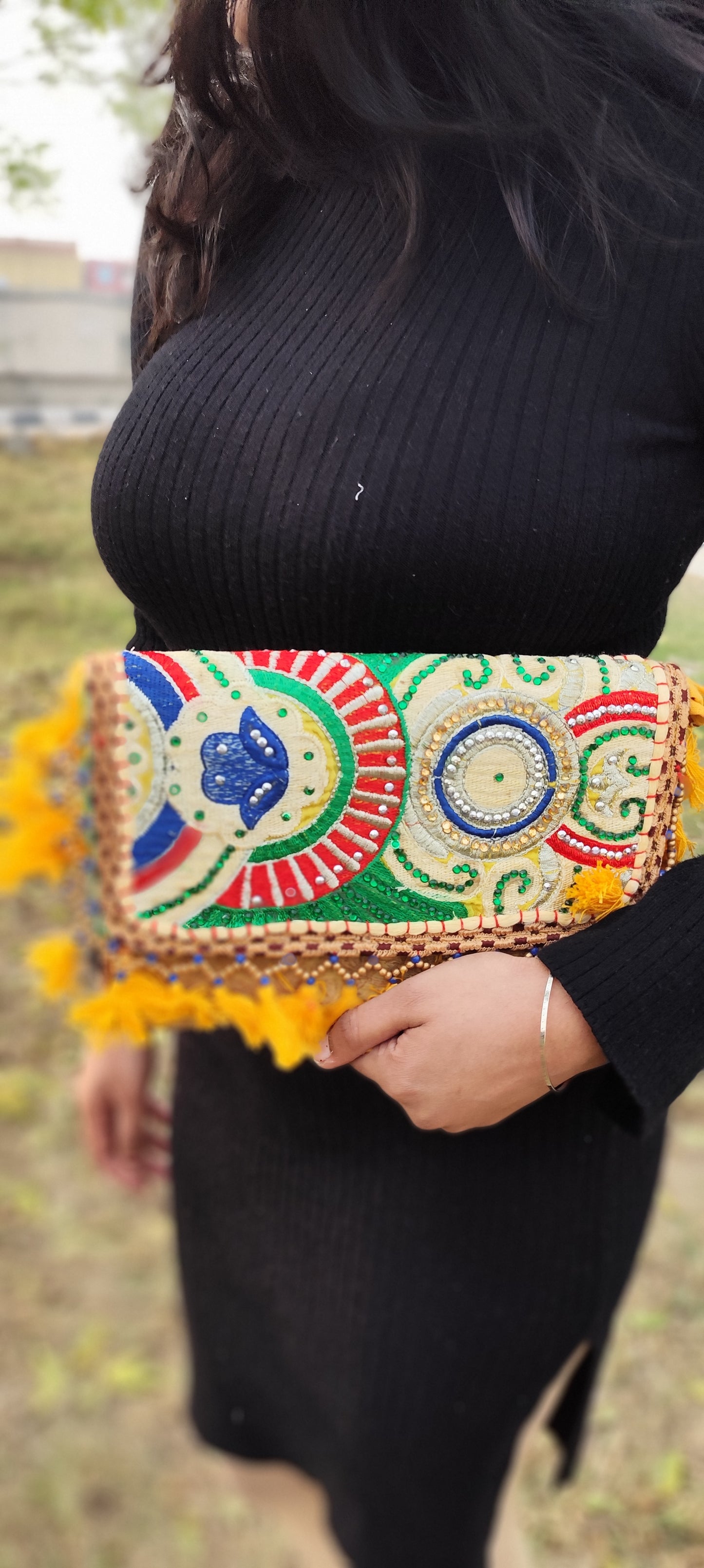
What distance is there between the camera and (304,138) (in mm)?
896

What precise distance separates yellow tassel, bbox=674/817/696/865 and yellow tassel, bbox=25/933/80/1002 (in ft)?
1.68

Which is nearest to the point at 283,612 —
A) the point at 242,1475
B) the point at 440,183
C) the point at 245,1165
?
the point at 440,183

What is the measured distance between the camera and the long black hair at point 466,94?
79cm

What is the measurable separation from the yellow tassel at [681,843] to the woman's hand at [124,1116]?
75 centimetres

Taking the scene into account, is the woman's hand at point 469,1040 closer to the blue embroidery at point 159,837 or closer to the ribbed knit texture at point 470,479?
the ribbed knit texture at point 470,479

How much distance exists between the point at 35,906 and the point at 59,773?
2859 millimetres

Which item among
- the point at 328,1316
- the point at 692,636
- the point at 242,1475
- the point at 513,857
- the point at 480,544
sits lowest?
the point at 242,1475

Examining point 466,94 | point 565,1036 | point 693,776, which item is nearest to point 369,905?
point 565,1036

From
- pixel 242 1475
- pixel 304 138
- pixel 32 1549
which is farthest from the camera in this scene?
pixel 32 1549

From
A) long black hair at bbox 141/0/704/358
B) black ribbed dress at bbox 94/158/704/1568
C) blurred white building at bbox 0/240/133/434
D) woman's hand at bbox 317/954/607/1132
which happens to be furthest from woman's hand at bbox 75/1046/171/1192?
blurred white building at bbox 0/240/133/434

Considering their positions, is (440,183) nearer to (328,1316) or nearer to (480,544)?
(480,544)

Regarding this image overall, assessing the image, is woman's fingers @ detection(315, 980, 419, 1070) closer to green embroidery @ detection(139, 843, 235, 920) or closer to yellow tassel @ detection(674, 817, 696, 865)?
green embroidery @ detection(139, 843, 235, 920)

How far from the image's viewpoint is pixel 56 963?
82cm

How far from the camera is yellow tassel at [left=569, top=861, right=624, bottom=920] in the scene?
0.80 m
